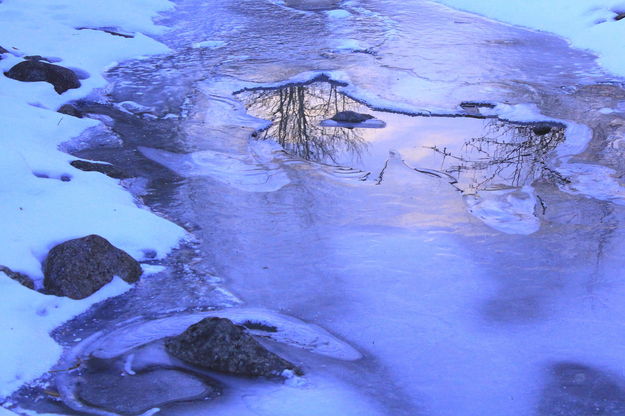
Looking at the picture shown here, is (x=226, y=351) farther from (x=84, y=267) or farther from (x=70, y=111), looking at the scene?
(x=70, y=111)

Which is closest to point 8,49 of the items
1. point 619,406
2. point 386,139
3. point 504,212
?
point 386,139

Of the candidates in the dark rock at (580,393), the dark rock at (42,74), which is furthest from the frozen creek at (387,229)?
the dark rock at (42,74)

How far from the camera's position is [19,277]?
4.87 m

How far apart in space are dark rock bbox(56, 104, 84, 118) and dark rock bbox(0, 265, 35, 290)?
3.71 meters

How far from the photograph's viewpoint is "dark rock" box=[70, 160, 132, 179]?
675 cm

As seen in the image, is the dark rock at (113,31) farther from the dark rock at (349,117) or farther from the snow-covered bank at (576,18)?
the snow-covered bank at (576,18)

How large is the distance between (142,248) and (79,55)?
588 cm

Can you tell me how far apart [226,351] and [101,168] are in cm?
329

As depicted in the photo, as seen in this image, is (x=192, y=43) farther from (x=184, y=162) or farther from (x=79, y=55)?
(x=184, y=162)

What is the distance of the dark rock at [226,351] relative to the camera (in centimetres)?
417

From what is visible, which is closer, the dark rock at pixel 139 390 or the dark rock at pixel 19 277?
the dark rock at pixel 139 390

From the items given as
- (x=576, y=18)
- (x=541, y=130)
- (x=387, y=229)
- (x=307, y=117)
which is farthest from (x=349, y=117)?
(x=576, y=18)

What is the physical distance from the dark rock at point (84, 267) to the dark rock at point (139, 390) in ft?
3.06

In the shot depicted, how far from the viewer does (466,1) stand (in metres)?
14.3
